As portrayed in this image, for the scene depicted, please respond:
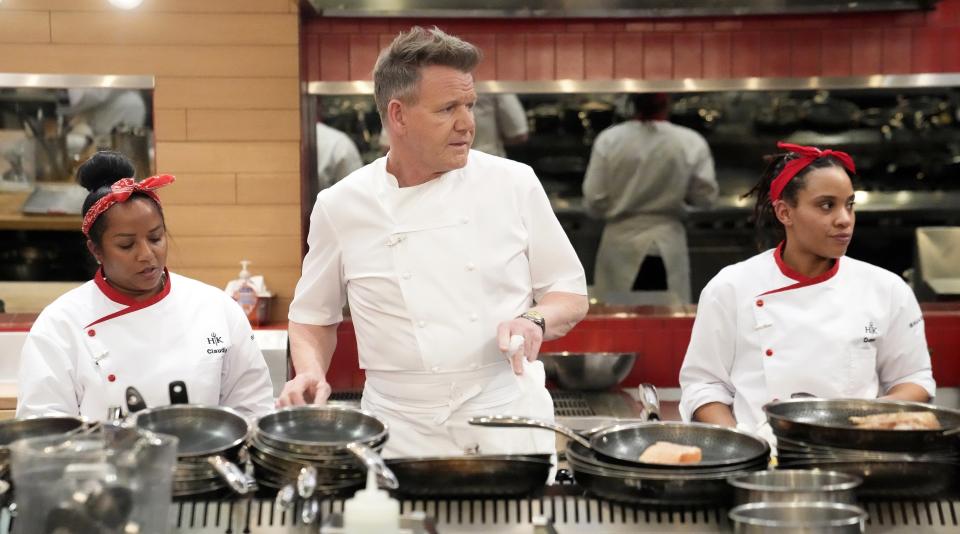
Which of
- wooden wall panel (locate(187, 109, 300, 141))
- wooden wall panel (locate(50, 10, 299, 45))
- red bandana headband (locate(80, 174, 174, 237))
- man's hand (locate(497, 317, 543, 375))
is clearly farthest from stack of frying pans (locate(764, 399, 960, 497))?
wooden wall panel (locate(50, 10, 299, 45))

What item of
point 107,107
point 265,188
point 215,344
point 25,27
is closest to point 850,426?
point 215,344

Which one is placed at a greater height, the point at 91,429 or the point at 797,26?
the point at 797,26

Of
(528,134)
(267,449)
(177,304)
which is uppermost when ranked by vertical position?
(528,134)

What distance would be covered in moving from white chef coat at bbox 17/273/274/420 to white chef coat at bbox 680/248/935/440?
1.17m

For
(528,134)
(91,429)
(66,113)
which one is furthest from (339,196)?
(66,113)

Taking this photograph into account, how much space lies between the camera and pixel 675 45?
505 cm

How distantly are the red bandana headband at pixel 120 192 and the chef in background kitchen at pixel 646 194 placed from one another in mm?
2684

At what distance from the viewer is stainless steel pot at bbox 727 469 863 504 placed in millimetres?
1735

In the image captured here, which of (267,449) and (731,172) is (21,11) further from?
(267,449)

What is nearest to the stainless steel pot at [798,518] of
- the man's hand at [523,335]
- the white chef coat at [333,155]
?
the man's hand at [523,335]

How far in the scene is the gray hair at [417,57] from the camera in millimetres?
2578

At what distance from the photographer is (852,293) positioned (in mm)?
2938

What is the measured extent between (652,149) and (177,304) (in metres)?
2.83

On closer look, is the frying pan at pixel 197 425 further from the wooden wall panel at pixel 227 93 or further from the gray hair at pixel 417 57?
the wooden wall panel at pixel 227 93
